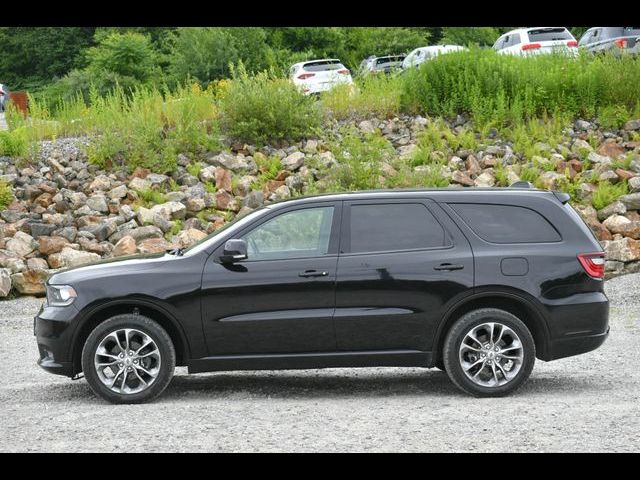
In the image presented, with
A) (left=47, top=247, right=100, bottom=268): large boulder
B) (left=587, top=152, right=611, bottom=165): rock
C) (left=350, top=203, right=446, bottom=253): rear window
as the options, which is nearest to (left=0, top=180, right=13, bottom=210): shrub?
(left=47, top=247, right=100, bottom=268): large boulder

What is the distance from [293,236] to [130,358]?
165 cm

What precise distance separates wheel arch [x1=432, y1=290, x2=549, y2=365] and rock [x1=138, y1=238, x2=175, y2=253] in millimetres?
7488

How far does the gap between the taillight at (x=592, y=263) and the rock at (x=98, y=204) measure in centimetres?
983

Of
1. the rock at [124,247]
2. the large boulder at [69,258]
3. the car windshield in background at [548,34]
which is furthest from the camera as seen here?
the car windshield in background at [548,34]

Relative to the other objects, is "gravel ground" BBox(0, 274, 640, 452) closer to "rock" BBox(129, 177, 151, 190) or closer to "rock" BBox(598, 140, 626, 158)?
"rock" BBox(129, 177, 151, 190)

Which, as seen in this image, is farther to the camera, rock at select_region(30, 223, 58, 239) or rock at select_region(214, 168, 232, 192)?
rock at select_region(214, 168, 232, 192)

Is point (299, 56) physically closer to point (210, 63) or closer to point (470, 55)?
point (210, 63)

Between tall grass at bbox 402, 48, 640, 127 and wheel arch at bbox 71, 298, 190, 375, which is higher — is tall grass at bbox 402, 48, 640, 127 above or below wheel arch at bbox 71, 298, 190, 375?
above

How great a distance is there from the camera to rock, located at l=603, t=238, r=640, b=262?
15.2 m

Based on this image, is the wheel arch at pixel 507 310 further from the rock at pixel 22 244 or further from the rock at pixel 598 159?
the rock at pixel 598 159

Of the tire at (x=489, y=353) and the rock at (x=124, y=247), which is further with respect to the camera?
the rock at (x=124, y=247)

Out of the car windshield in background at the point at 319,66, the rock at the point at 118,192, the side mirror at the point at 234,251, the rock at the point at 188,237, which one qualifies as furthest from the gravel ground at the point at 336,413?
the car windshield in background at the point at 319,66

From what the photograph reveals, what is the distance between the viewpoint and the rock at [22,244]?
15117 mm

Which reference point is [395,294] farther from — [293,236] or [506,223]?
[506,223]
